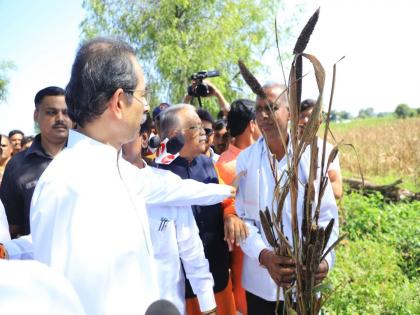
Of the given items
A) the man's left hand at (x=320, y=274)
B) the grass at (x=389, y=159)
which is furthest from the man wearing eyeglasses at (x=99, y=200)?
the grass at (x=389, y=159)

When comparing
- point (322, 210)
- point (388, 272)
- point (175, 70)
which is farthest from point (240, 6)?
point (322, 210)

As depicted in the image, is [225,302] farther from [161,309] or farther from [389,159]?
[389,159]

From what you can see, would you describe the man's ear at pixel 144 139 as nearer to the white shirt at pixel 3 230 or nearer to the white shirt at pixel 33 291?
the white shirt at pixel 3 230

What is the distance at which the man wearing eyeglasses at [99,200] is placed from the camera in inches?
46.2

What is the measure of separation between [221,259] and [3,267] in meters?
2.39

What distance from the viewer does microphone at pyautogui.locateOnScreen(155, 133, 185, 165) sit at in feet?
8.09

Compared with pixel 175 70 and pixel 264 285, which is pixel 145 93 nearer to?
pixel 264 285

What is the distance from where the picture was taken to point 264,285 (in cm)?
237

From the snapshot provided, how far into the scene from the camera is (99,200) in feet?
4.03

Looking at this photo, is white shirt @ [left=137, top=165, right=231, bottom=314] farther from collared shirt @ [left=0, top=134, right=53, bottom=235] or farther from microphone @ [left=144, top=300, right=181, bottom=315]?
microphone @ [left=144, top=300, right=181, bottom=315]

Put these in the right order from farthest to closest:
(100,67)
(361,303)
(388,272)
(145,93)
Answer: (388,272)
(361,303)
(145,93)
(100,67)

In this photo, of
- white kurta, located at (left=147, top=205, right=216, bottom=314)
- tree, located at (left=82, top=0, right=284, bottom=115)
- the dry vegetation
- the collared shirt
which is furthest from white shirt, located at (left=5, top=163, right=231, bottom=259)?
tree, located at (left=82, top=0, right=284, bottom=115)

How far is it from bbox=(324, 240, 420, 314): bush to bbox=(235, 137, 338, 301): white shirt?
0.76 meters

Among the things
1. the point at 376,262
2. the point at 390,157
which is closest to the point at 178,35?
the point at 390,157
